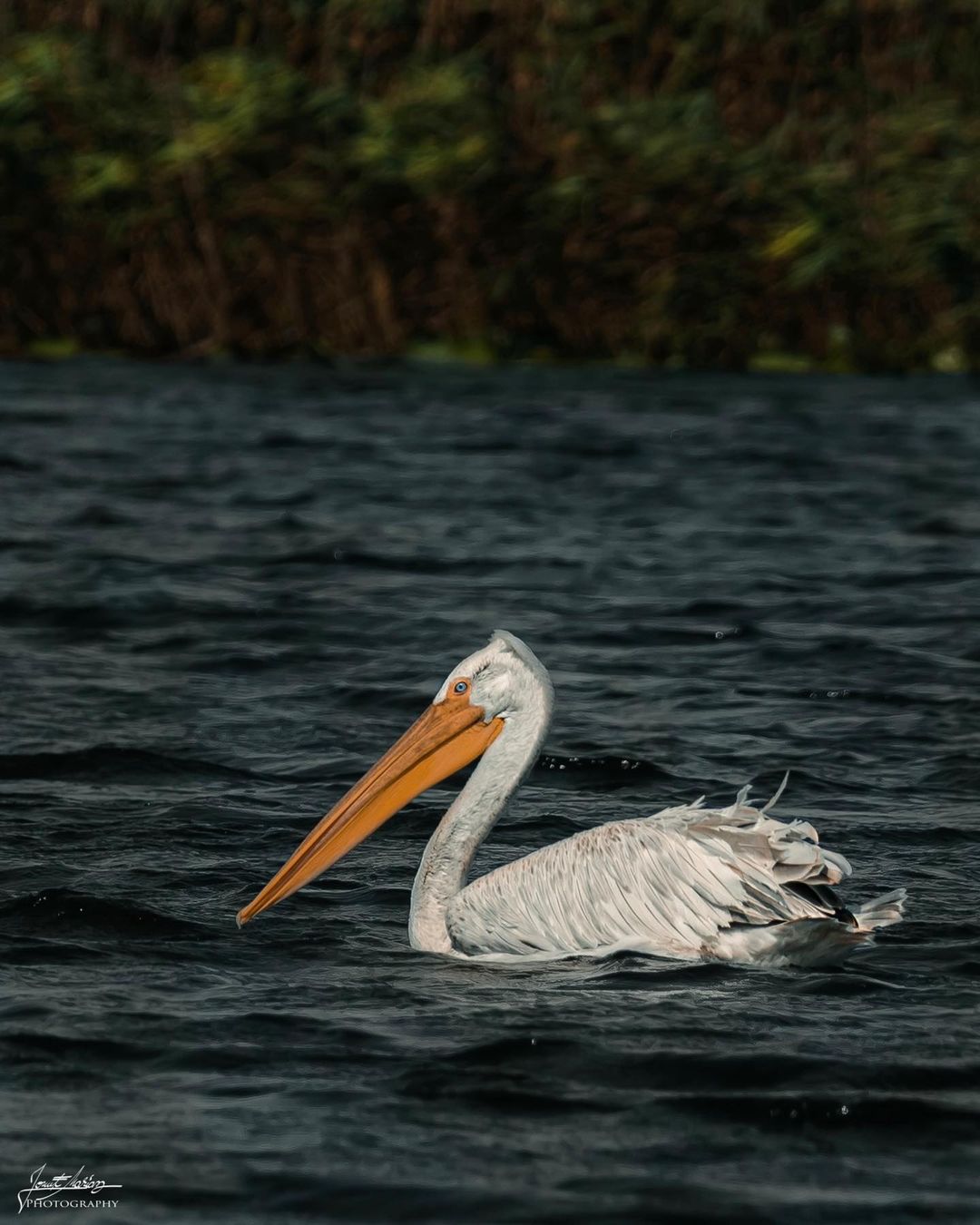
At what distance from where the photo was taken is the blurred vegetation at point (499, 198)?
72.8 feet

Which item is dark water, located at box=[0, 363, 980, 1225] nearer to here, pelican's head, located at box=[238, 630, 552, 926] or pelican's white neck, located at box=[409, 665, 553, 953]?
pelican's white neck, located at box=[409, 665, 553, 953]

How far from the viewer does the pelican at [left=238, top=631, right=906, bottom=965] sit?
216 inches

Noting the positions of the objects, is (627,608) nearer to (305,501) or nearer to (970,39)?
(305,501)

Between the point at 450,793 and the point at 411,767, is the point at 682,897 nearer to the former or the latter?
the point at 411,767

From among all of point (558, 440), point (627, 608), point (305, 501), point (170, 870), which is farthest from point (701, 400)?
point (170, 870)

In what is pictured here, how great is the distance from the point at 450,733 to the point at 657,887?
869mm

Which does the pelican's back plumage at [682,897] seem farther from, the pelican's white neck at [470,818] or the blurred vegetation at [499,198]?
the blurred vegetation at [499,198]

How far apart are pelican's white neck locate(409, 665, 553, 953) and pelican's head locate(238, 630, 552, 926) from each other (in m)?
0.03

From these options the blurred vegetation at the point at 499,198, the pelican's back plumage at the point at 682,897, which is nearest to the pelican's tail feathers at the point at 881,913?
the pelican's back plumage at the point at 682,897

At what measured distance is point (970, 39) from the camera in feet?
77.9

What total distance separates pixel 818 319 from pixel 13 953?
59.6 feet

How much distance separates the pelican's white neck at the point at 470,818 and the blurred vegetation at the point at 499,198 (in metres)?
16.3

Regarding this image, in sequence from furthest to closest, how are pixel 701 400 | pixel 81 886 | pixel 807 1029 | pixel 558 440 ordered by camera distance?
1. pixel 701 400
2. pixel 558 440
3. pixel 81 886
4. pixel 807 1029

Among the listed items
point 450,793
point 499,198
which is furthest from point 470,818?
point 499,198
